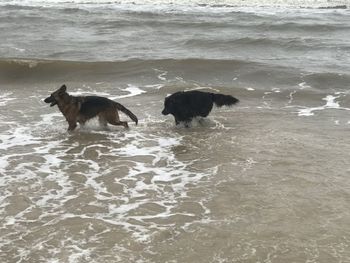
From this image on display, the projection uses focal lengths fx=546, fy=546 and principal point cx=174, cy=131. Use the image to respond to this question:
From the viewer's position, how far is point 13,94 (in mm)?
11617

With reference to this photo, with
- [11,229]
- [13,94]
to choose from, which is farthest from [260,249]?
[13,94]

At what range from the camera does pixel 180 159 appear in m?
7.30

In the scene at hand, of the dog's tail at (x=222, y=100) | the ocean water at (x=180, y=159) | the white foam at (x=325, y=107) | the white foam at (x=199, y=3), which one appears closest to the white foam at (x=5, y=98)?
the ocean water at (x=180, y=159)

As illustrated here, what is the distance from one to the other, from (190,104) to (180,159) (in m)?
1.86

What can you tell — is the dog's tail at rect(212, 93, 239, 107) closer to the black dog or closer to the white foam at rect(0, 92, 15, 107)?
the black dog

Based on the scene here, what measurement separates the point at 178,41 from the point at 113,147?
1106cm

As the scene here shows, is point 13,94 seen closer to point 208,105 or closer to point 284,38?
point 208,105

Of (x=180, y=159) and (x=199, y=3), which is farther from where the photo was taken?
(x=199, y=3)

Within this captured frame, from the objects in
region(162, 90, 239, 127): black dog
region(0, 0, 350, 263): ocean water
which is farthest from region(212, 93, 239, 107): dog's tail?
region(0, 0, 350, 263): ocean water

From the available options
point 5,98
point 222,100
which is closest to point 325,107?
point 222,100

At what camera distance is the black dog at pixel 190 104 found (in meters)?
8.90

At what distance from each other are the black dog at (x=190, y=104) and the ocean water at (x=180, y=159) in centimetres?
21

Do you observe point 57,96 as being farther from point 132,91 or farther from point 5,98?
point 132,91

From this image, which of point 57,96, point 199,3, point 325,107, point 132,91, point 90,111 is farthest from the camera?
point 199,3
